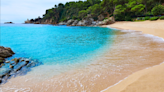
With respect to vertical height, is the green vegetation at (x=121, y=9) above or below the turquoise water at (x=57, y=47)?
above

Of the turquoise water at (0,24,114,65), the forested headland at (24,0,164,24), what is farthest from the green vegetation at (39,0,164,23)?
the turquoise water at (0,24,114,65)

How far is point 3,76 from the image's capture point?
19.0ft

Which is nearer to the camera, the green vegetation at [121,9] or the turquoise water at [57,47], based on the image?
the turquoise water at [57,47]

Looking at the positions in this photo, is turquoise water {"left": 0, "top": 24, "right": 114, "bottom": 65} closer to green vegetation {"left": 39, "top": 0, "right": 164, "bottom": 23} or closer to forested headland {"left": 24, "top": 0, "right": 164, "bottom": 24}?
green vegetation {"left": 39, "top": 0, "right": 164, "bottom": 23}

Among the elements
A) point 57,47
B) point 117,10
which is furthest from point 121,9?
point 57,47

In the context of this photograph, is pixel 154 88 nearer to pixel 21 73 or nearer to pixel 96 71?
pixel 96 71

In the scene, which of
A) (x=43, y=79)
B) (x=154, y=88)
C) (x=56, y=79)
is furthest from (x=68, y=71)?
(x=154, y=88)

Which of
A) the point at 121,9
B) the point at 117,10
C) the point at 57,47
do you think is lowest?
the point at 57,47

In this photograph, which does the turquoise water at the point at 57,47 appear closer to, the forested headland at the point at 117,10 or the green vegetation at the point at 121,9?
the green vegetation at the point at 121,9

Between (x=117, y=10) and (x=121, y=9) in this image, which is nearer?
(x=117, y=10)

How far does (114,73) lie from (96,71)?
1048mm

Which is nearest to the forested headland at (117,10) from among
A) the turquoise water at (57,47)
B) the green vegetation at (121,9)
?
the green vegetation at (121,9)

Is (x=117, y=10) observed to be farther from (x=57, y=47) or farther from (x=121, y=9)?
(x=57, y=47)

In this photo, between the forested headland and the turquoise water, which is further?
the forested headland
